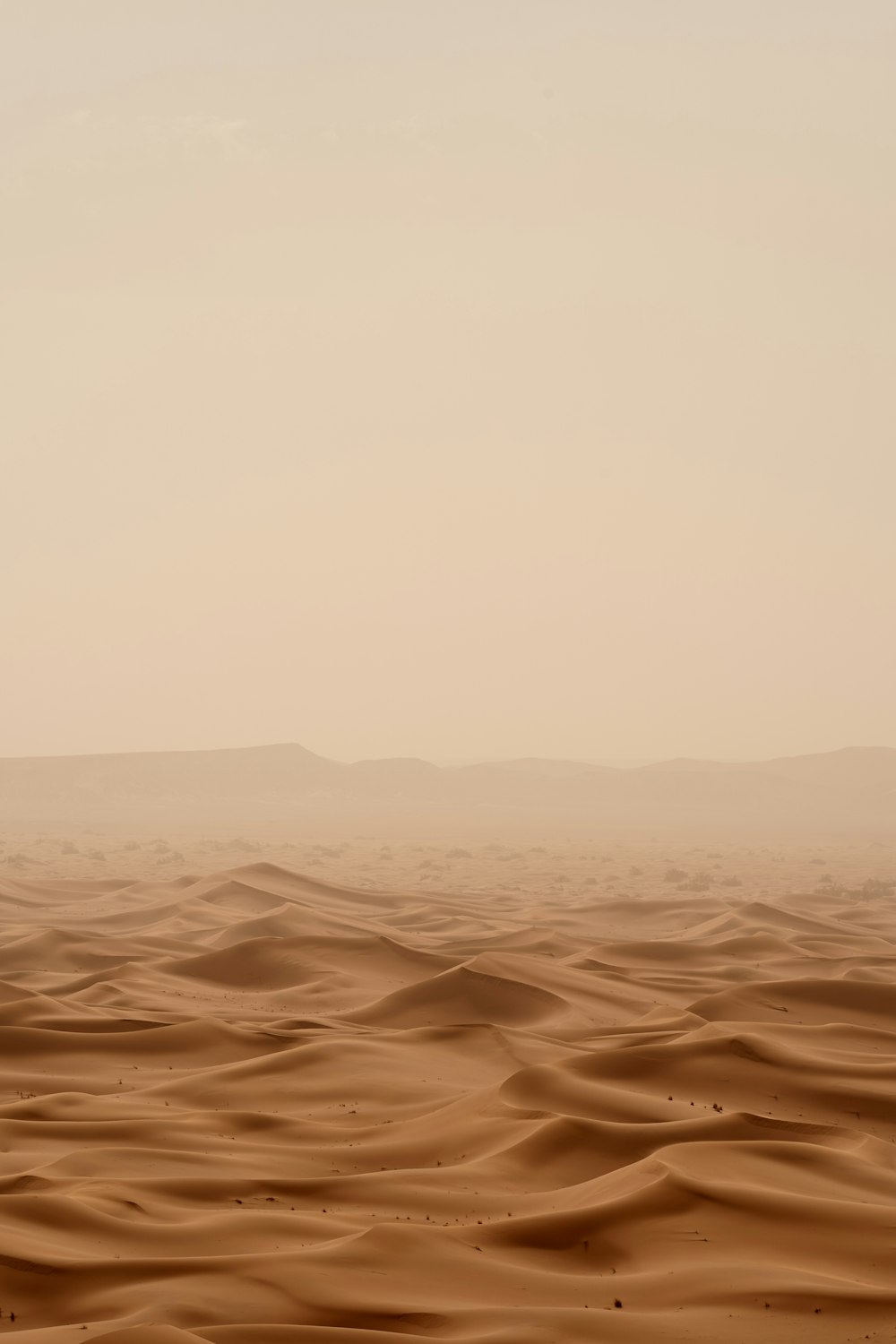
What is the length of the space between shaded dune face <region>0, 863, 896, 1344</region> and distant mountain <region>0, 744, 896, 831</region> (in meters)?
45.0

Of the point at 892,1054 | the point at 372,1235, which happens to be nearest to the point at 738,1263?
the point at 372,1235

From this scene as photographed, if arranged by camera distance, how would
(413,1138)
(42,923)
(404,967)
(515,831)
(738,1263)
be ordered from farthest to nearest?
(515,831) < (42,923) < (404,967) < (413,1138) < (738,1263)

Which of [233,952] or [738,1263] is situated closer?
[738,1263]

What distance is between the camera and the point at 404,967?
9781 millimetres

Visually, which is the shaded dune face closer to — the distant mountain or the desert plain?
the desert plain

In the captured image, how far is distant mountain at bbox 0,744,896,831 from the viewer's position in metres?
60.5

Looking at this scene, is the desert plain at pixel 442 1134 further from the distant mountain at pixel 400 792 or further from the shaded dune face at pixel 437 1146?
the distant mountain at pixel 400 792

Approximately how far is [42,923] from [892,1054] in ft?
28.6

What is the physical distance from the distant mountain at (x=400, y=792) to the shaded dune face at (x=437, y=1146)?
4497 cm

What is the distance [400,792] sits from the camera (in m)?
76.4

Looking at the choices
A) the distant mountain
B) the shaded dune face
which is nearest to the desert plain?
the shaded dune face

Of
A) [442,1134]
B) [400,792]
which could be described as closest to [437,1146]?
[442,1134]

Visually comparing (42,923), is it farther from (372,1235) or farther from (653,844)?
(653,844)

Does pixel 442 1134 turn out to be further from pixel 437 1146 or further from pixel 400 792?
pixel 400 792
